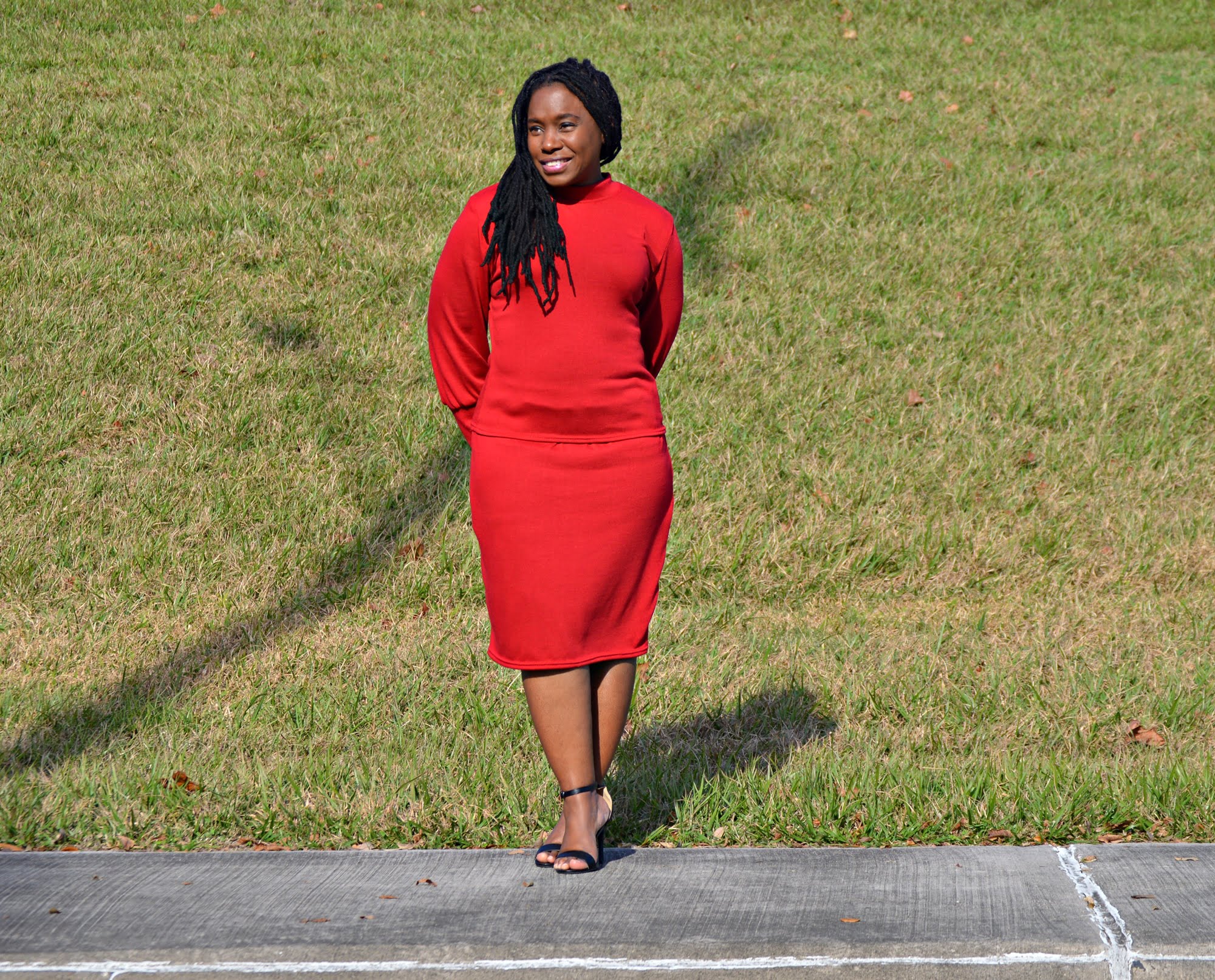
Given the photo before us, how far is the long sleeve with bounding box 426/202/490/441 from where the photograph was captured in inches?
128

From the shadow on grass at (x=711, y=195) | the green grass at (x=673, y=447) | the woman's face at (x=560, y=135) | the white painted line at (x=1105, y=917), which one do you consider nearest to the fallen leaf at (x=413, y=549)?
the green grass at (x=673, y=447)

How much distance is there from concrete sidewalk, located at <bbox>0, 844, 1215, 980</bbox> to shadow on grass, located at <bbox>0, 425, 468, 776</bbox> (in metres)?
0.96

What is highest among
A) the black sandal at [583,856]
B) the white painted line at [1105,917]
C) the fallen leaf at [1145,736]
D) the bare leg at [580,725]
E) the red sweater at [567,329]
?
the red sweater at [567,329]

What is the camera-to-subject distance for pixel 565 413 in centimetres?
314

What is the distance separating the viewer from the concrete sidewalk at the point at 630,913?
285cm

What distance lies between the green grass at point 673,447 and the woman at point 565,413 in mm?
838

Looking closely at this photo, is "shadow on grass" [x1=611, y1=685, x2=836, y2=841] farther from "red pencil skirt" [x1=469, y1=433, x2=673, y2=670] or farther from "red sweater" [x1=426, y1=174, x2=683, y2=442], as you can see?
"red sweater" [x1=426, y1=174, x2=683, y2=442]

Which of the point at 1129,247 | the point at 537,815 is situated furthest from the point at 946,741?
the point at 1129,247

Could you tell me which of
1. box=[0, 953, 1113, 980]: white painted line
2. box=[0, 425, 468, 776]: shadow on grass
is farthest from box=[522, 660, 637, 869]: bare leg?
box=[0, 425, 468, 776]: shadow on grass

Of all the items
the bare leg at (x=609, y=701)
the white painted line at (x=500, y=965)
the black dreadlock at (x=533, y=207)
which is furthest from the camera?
the bare leg at (x=609, y=701)

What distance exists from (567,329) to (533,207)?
1.08 feet

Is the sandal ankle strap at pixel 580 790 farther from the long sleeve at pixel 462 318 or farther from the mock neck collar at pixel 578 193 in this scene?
the mock neck collar at pixel 578 193

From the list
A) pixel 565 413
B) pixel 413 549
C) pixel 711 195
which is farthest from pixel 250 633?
pixel 711 195

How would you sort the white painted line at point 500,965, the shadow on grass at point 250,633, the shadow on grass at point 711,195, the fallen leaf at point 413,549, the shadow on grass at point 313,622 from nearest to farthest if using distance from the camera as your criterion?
the white painted line at point 500,965 → the shadow on grass at point 313,622 → the shadow on grass at point 250,633 → the fallen leaf at point 413,549 → the shadow on grass at point 711,195
